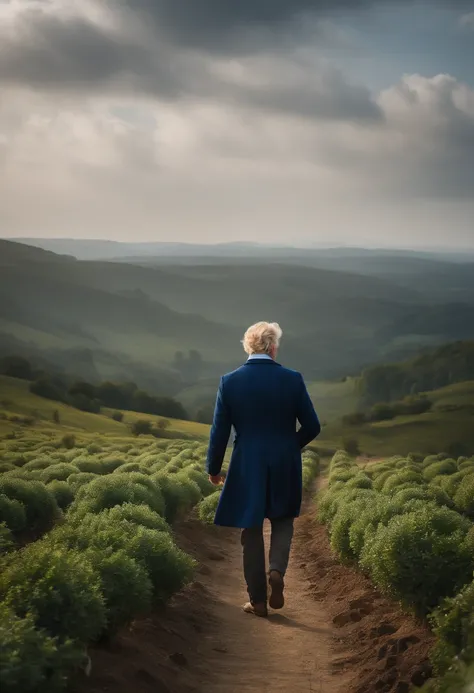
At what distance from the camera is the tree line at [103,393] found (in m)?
130

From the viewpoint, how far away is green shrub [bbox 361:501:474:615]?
7.15 m

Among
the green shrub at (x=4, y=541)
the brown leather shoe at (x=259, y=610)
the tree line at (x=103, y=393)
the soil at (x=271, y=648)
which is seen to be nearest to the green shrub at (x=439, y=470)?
the soil at (x=271, y=648)

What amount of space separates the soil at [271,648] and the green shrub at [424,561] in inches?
15.7

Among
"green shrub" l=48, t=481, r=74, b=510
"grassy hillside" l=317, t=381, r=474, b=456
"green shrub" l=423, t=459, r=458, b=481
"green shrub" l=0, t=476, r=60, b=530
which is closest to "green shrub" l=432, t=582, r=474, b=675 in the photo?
"green shrub" l=0, t=476, r=60, b=530

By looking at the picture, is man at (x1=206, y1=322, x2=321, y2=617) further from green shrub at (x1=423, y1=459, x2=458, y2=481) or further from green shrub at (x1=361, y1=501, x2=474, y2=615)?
green shrub at (x1=423, y1=459, x2=458, y2=481)

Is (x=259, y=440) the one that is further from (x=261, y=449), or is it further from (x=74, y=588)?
(x=74, y=588)

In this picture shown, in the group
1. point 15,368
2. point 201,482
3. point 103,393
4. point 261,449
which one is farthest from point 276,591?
point 15,368

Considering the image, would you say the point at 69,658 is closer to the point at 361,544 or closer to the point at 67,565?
the point at 67,565

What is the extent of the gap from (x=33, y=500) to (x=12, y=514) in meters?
1.46

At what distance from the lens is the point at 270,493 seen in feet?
25.5

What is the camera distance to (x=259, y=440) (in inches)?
306

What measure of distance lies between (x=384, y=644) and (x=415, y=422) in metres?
119

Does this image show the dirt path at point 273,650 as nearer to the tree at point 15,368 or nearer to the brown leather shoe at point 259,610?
the brown leather shoe at point 259,610

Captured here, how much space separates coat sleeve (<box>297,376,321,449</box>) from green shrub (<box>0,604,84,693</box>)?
377 cm
